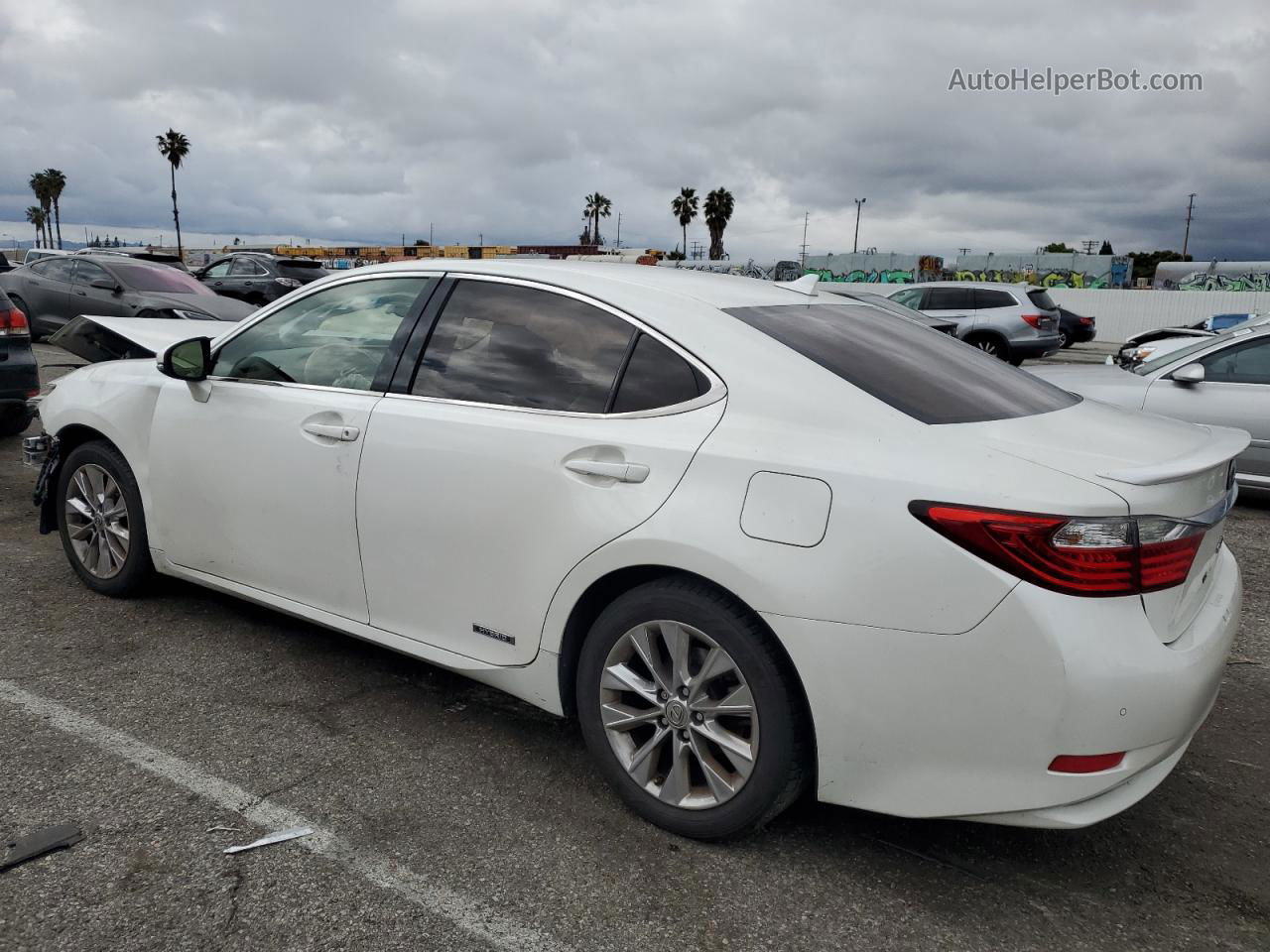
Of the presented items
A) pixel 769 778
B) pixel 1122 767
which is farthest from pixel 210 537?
pixel 1122 767

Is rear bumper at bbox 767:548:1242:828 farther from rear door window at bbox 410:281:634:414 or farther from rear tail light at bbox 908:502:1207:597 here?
rear door window at bbox 410:281:634:414

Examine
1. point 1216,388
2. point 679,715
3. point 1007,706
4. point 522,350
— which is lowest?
point 679,715

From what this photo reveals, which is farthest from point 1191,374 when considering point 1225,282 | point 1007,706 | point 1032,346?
point 1225,282

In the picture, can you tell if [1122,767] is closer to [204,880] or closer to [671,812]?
[671,812]

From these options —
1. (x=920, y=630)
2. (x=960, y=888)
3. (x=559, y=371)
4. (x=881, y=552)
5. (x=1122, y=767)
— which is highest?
(x=559, y=371)

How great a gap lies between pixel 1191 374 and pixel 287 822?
6812 mm

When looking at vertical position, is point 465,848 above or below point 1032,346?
below

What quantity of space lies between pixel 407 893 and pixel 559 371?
1.50m

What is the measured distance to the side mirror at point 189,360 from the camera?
393cm

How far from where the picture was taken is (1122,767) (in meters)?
2.35

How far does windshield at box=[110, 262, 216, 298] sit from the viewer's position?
13.1 meters

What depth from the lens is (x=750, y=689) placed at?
258 cm

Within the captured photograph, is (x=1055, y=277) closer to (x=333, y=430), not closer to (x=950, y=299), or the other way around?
(x=950, y=299)

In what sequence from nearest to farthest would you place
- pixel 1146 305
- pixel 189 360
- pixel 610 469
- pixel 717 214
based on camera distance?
pixel 610 469 < pixel 189 360 < pixel 1146 305 < pixel 717 214
